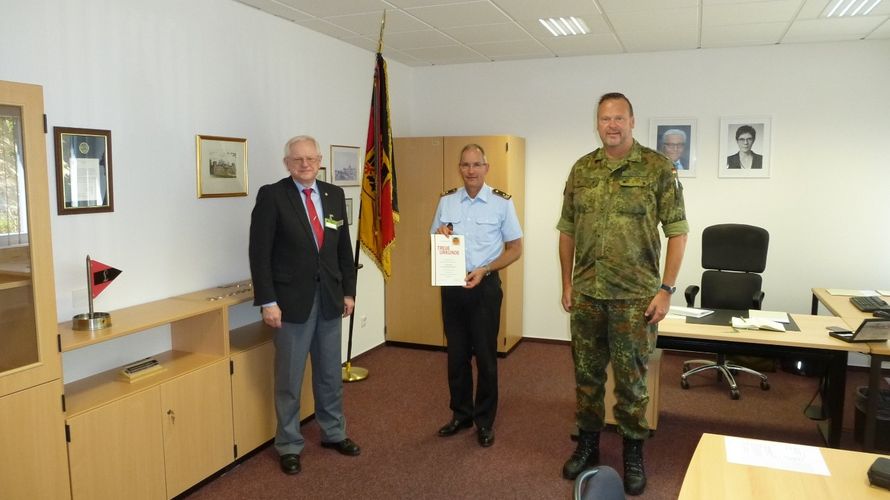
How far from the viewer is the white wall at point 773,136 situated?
Answer: 4.85m

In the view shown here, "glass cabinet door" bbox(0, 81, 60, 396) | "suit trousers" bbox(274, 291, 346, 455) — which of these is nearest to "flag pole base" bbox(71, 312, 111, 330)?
"glass cabinet door" bbox(0, 81, 60, 396)

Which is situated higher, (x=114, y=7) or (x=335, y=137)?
(x=114, y=7)

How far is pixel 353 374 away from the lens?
4754mm

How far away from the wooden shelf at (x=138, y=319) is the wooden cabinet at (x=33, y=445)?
0.67 ft

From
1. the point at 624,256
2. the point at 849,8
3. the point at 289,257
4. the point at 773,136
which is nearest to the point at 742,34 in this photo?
the point at 849,8

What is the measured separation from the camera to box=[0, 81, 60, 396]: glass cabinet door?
2.16m

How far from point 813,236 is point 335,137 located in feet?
12.7

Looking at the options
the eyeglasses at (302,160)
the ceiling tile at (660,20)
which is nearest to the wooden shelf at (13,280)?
the eyeglasses at (302,160)

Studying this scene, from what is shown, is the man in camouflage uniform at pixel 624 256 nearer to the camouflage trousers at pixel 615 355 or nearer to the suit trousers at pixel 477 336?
the camouflage trousers at pixel 615 355

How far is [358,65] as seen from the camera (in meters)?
5.06

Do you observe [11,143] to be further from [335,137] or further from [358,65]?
[358,65]

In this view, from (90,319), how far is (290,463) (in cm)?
122

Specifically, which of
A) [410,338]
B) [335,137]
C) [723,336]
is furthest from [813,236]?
[335,137]

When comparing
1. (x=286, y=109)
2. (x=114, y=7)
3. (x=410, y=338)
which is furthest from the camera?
(x=410, y=338)
